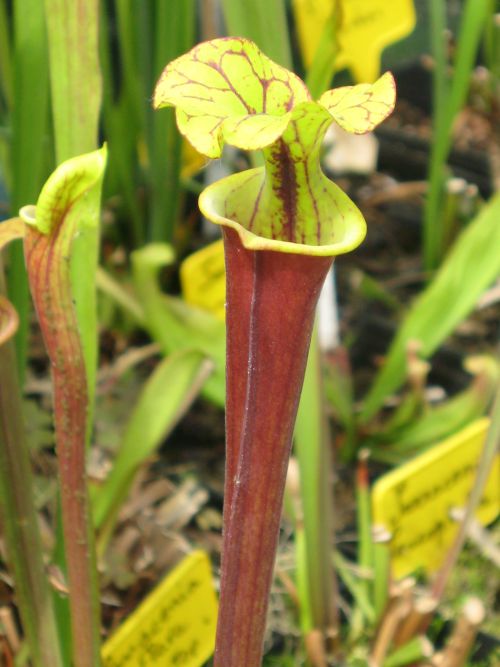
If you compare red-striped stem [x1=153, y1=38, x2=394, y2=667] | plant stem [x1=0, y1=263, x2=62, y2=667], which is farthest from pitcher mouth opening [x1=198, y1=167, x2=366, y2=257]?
plant stem [x1=0, y1=263, x2=62, y2=667]

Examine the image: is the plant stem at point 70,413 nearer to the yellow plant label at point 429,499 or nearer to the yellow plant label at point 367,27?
the yellow plant label at point 429,499

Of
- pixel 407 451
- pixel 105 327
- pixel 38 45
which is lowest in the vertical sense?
pixel 407 451

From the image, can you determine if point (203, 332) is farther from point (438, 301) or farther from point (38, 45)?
point (38, 45)

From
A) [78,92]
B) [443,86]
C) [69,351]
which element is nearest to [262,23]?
[78,92]

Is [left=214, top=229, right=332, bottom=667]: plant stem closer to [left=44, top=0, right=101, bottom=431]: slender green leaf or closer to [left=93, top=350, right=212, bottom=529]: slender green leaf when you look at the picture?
[left=44, top=0, right=101, bottom=431]: slender green leaf

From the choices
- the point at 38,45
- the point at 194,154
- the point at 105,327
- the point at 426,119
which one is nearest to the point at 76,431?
the point at 38,45

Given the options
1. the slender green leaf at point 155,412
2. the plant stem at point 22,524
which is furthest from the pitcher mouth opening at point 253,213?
the slender green leaf at point 155,412

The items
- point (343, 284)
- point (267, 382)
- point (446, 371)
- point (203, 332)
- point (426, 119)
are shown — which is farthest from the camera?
point (426, 119)
